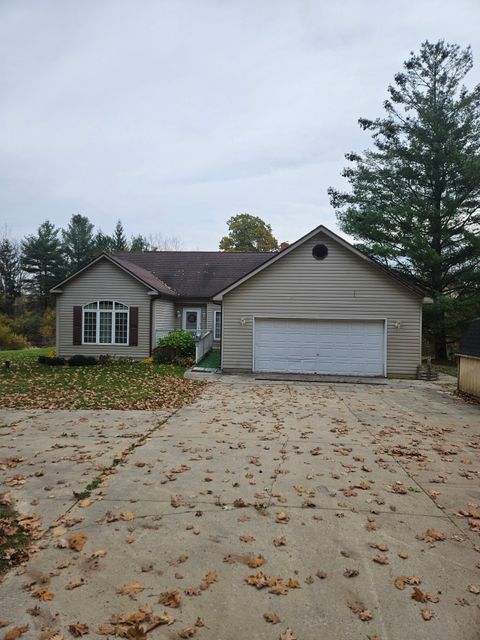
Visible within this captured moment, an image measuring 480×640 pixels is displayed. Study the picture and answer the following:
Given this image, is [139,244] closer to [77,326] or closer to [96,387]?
[77,326]

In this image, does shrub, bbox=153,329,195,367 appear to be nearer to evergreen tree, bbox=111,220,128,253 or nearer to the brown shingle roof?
the brown shingle roof

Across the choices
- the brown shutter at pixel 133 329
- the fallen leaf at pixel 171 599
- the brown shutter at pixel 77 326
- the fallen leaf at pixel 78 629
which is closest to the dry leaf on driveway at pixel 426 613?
the fallen leaf at pixel 171 599

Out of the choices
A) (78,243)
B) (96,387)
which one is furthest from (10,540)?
(78,243)

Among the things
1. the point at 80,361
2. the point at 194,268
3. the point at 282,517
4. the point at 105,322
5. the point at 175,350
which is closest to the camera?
the point at 282,517

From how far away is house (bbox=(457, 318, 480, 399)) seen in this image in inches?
472

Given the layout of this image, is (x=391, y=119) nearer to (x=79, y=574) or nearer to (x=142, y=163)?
(x=142, y=163)

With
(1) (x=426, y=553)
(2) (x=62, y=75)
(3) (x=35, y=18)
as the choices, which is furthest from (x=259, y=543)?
(2) (x=62, y=75)

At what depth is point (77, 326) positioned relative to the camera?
62.5ft

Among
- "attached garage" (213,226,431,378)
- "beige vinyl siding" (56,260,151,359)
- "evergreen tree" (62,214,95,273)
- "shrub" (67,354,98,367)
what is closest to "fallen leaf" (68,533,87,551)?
"attached garage" (213,226,431,378)

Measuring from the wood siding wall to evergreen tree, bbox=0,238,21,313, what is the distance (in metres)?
46.5

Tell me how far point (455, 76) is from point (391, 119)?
3643mm

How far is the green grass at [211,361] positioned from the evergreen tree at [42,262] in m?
34.2

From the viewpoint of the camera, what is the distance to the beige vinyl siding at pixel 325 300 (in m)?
16.0

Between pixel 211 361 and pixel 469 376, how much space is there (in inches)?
413
